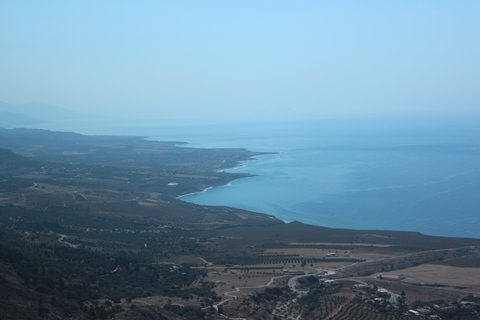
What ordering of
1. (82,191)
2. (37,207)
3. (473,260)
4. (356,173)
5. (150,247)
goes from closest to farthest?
(473,260) → (150,247) → (37,207) → (82,191) → (356,173)

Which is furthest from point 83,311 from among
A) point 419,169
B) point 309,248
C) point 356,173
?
point 419,169

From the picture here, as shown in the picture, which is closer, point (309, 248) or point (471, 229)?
point (309, 248)

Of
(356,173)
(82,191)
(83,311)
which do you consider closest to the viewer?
(83,311)

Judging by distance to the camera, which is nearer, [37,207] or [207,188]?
[37,207]

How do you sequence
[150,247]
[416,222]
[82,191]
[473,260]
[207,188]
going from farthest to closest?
1. [207,188]
2. [82,191]
3. [416,222]
4. [150,247]
5. [473,260]

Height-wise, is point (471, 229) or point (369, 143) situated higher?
point (369, 143)

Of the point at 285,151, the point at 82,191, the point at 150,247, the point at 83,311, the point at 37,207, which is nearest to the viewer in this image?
the point at 83,311

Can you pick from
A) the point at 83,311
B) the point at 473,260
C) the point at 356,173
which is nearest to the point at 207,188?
the point at 356,173

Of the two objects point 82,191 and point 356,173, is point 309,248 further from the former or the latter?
point 356,173

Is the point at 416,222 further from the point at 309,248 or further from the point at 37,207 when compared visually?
the point at 37,207
